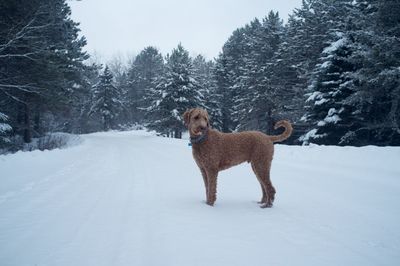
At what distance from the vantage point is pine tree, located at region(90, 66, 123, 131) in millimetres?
51500

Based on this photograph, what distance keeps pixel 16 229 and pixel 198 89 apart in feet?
93.4

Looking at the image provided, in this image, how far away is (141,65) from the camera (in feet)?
217

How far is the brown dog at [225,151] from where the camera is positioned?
15.5 ft

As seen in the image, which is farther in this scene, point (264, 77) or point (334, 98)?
point (264, 77)

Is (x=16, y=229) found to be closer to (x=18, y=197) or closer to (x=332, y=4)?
(x=18, y=197)

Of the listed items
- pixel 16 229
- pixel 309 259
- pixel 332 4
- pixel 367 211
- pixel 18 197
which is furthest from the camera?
pixel 332 4

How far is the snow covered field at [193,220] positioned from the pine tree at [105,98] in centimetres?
4690

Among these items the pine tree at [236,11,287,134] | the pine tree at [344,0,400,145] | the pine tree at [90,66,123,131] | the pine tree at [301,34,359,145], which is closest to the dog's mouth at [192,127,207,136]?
the pine tree at [344,0,400,145]

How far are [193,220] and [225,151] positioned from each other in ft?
4.74

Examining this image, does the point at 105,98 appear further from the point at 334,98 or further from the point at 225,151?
the point at 225,151

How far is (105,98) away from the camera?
51844 millimetres

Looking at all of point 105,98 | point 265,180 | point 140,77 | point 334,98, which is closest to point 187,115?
point 265,180

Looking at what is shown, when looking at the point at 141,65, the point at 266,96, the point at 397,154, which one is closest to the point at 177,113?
the point at 266,96

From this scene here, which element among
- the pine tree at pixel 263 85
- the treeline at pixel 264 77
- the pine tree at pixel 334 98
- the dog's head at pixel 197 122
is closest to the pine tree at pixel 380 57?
the treeline at pixel 264 77
